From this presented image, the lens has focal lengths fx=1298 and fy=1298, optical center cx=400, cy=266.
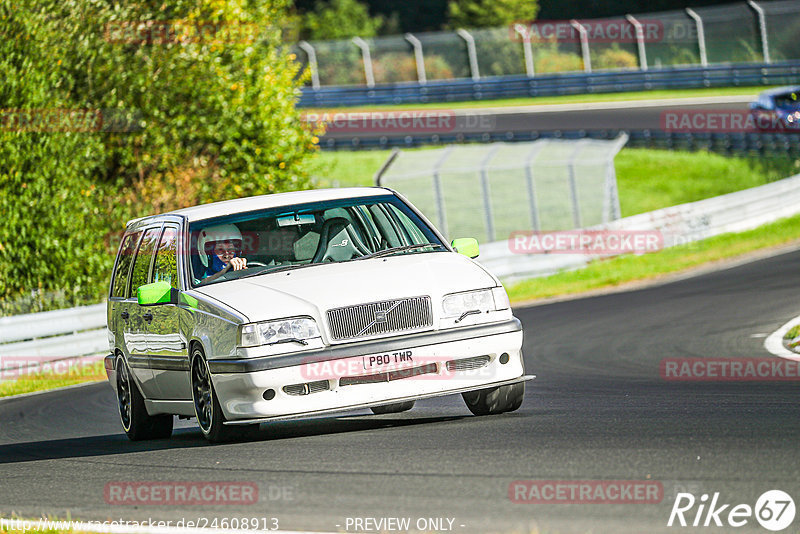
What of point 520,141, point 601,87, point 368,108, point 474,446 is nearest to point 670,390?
point 474,446

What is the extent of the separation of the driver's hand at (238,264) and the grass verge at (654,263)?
13.5 meters

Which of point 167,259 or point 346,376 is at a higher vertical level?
point 167,259

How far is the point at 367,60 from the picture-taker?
171ft

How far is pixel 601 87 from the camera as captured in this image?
4788cm

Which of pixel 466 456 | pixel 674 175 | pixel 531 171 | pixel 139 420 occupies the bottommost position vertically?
pixel 674 175

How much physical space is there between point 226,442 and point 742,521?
4.09 meters

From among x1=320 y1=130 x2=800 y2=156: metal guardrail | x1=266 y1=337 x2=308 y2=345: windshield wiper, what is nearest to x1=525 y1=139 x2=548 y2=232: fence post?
x1=320 y1=130 x2=800 y2=156: metal guardrail

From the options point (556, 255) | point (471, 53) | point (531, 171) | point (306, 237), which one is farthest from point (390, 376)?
point (471, 53)

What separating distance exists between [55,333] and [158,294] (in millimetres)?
9498

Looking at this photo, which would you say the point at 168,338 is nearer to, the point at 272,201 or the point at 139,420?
the point at 139,420

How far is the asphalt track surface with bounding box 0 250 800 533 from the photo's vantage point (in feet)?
19.1

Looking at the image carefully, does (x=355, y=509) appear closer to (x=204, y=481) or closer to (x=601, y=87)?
(x=204, y=481)

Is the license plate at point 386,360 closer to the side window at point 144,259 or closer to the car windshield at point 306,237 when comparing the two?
the car windshield at point 306,237

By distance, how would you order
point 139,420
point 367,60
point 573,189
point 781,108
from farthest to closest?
point 367,60
point 781,108
point 573,189
point 139,420
